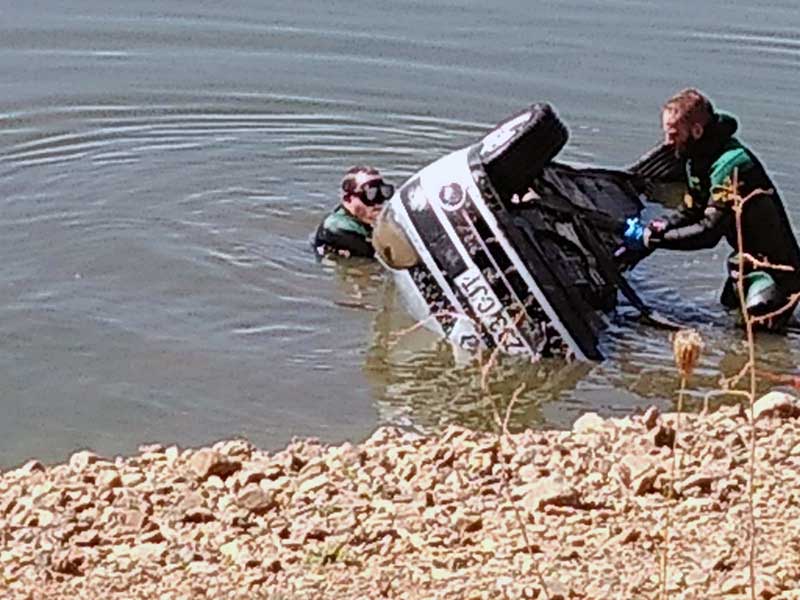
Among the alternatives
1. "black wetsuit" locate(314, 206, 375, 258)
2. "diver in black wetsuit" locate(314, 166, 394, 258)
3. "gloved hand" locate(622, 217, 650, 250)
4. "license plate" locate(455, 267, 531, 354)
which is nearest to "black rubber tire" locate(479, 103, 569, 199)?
"license plate" locate(455, 267, 531, 354)

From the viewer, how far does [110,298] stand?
1120 cm

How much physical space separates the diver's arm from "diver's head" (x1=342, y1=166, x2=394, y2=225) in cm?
162

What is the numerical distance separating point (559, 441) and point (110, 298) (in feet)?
12.3

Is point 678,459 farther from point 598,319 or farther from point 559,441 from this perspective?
point 598,319

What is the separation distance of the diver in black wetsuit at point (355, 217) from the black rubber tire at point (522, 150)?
4.05 feet

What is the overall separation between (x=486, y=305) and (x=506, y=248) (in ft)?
1.07

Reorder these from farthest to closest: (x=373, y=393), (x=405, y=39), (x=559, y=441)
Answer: (x=405, y=39) → (x=373, y=393) → (x=559, y=441)

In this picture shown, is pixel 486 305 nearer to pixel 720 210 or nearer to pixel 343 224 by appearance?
pixel 720 210

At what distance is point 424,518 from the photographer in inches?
279

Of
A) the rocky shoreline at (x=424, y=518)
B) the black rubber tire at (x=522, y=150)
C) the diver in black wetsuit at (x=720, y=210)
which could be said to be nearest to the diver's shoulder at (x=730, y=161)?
the diver in black wetsuit at (x=720, y=210)

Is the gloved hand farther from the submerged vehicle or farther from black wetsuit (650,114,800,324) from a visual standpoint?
the submerged vehicle

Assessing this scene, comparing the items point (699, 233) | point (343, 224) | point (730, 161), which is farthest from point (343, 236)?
point (730, 161)

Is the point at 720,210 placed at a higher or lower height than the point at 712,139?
lower

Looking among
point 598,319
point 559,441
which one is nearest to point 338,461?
point 559,441
